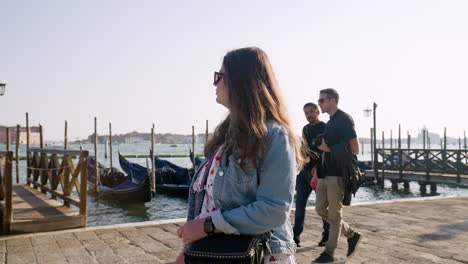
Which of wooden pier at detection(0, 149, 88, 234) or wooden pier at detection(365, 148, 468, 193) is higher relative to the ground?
wooden pier at detection(0, 149, 88, 234)

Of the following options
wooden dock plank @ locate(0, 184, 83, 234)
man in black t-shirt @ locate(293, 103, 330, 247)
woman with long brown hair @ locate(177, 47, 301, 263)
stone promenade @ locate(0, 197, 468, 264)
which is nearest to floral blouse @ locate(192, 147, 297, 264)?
woman with long brown hair @ locate(177, 47, 301, 263)

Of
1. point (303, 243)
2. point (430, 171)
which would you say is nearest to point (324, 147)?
point (303, 243)

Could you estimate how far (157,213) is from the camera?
511 inches

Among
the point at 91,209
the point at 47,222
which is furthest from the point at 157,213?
the point at 47,222

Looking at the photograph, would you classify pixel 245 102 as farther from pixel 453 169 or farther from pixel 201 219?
pixel 453 169

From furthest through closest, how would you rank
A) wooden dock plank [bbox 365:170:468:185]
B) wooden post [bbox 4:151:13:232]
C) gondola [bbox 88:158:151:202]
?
1. wooden dock plank [bbox 365:170:468:185]
2. gondola [bbox 88:158:151:202]
3. wooden post [bbox 4:151:13:232]

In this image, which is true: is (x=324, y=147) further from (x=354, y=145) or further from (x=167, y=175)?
(x=167, y=175)

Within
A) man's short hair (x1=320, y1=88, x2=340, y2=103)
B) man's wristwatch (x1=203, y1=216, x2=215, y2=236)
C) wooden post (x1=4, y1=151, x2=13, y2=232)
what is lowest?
wooden post (x1=4, y1=151, x2=13, y2=232)

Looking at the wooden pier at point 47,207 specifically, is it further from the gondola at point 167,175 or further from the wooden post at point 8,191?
the gondola at point 167,175

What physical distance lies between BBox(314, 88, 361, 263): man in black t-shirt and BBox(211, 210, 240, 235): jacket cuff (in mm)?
→ 2331

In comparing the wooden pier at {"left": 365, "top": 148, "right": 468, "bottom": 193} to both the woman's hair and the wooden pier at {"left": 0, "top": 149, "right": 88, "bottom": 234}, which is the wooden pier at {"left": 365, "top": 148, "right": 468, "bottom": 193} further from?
the woman's hair

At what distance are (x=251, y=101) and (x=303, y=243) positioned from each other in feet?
10.2

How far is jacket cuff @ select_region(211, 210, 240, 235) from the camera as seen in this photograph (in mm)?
1134

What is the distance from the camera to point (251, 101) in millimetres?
1228
